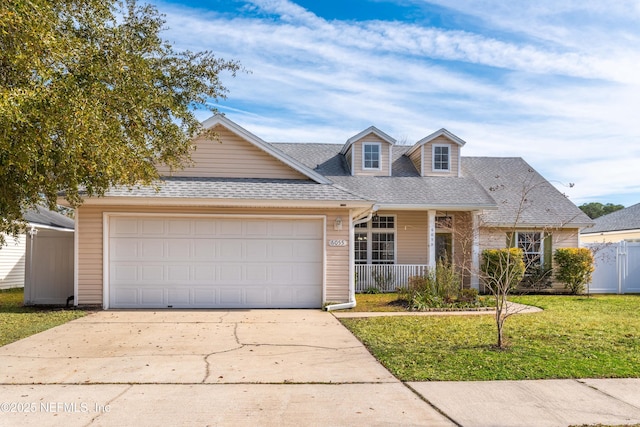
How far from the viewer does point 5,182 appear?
783cm

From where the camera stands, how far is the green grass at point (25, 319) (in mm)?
9375

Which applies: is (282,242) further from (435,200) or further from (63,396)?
(63,396)

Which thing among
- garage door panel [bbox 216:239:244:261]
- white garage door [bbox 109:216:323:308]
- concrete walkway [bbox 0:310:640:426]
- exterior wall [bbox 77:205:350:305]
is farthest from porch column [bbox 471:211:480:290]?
concrete walkway [bbox 0:310:640:426]

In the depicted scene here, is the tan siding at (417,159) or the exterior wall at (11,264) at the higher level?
the tan siding at (417,159)

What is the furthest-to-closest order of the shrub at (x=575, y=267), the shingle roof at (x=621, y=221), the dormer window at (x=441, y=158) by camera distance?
1. the shingle roof at (x=621, y=221)
2. the dormer window at (x=441, y=158)
3. the shrub at (x=575, y=267)

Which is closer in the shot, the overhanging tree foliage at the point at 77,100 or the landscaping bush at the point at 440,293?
the overhanging tree foliage at the point at 77,100

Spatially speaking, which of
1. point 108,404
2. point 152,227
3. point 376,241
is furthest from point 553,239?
point 108,404

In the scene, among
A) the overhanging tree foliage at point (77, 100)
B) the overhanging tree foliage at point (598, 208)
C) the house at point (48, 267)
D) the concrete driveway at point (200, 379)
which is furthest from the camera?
the overhanging tree foliage at point (598, 208)

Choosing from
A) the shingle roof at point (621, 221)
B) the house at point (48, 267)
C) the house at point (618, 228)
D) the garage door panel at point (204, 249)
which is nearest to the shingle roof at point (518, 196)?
the house at point (618, 228)

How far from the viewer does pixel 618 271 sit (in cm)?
1820

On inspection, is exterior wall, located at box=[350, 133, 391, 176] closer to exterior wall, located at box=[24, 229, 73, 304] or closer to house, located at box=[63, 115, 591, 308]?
house, located at box=[63, 115, 591, 308]

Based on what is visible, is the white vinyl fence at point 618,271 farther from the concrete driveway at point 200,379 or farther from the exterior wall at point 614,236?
the concrete driveway at point 200,379

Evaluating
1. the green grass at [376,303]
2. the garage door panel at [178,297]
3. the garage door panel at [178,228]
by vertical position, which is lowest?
the green grass at [376,303]

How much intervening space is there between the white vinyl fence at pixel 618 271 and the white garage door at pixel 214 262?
10.9 meters
